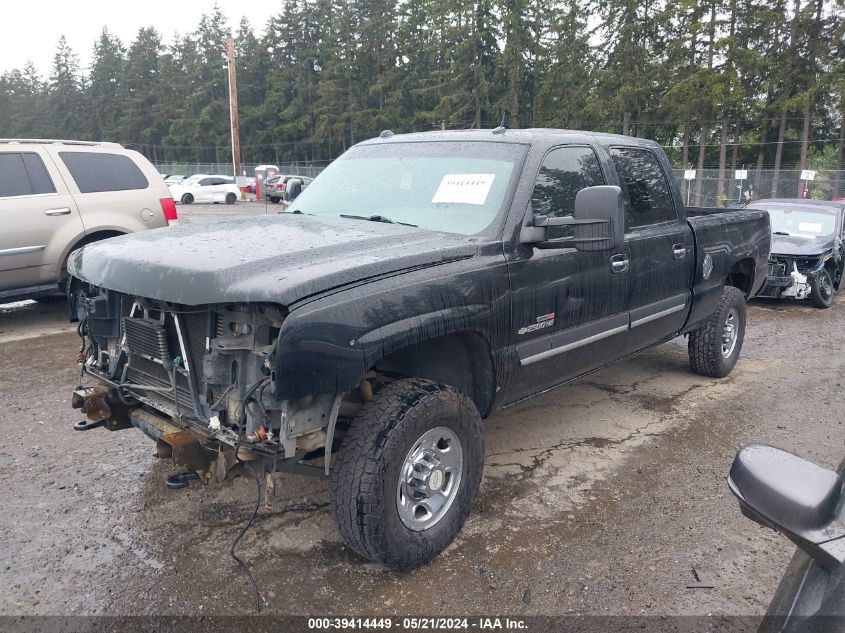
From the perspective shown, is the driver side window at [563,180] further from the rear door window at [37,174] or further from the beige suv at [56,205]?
the rear door window at [37,174]

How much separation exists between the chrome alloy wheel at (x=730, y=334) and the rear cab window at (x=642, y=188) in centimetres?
160

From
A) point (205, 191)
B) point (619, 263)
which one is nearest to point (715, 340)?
point (619, 263)

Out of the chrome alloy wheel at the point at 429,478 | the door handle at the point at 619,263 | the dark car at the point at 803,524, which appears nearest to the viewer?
the dark car at the point at 803,524

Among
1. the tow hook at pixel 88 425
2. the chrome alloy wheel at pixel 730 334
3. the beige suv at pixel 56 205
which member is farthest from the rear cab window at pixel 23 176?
the chrome alloy wheel at pixel 730 334

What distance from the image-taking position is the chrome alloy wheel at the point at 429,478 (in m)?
3.05

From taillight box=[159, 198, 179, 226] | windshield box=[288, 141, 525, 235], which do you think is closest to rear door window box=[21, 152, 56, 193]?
taillight box=[159, 198, 179, 226]

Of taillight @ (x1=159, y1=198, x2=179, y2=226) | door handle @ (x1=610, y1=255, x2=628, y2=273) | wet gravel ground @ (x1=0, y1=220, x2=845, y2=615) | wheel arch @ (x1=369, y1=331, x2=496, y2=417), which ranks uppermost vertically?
taillight @ (x1=159, y1=198, x2=179, y2=226)

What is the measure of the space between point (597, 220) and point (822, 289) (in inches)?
313

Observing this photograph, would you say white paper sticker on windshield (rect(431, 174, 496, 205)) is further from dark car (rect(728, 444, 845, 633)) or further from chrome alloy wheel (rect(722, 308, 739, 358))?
chrome alloy wheel (rect(722, 308, 739, 358))

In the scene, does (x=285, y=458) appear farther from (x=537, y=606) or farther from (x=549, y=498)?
(x=549, y=498)

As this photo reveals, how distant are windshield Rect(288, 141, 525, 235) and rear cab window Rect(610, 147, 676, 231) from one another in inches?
42.7

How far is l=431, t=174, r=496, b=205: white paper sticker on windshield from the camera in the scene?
3.74 metres

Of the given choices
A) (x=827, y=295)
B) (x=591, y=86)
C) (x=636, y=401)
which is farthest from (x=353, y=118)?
(x=636, y=401)

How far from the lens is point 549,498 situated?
384 centimetres
